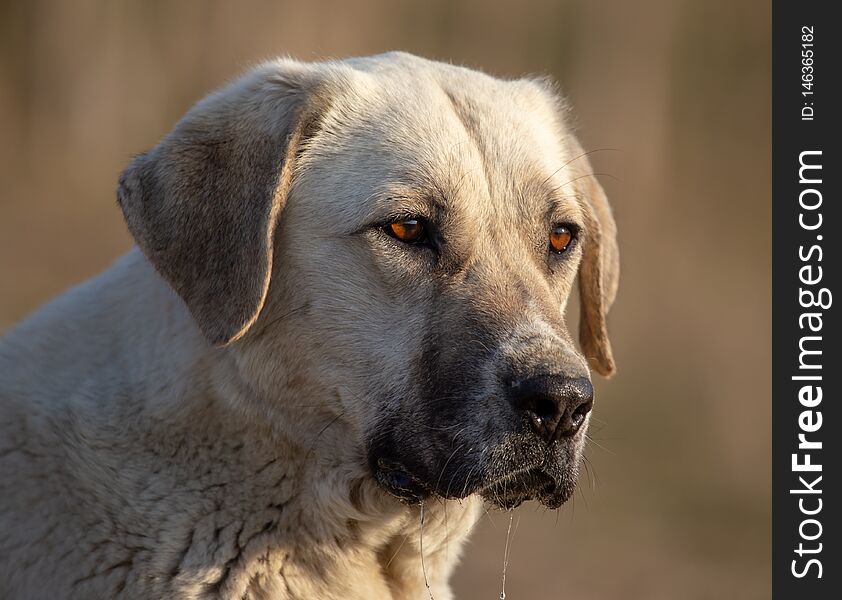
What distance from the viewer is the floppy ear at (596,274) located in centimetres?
Result: 407

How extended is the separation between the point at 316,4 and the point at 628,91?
10.3 ft

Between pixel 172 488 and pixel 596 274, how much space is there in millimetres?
1672

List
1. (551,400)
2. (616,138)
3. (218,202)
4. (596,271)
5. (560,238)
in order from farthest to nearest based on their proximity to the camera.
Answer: (616,138)
(596,271)
(560,238)
(218,202)
(551,400)

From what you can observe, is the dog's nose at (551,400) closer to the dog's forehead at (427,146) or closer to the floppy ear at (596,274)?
the dog's forehead at (427,146)

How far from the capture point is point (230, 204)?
3301mm

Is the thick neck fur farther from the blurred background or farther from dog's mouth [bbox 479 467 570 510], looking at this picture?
the blurred background

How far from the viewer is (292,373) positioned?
3311mm

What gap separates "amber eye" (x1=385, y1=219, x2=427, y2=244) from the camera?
3334 mm

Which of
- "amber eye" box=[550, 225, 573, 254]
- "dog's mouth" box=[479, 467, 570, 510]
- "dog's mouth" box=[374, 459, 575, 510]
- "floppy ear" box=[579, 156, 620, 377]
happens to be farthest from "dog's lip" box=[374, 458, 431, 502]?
"floppy ear" box=[579, 156, 620, 377]

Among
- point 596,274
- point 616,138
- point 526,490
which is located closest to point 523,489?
point 526,490

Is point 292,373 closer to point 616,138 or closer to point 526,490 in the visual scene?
point 526,490

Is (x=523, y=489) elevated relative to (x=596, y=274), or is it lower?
lower
